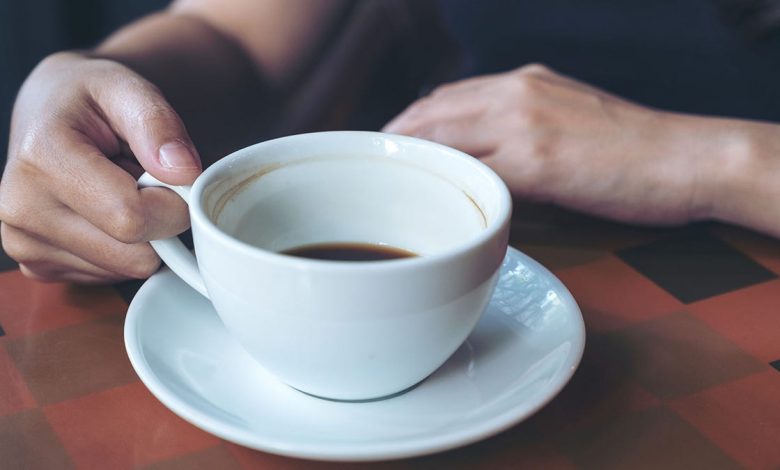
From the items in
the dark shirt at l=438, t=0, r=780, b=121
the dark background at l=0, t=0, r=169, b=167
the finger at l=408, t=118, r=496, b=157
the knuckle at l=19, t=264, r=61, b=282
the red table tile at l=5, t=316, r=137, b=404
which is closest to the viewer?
the red table tile at l=5, t=316, r=137, b=404

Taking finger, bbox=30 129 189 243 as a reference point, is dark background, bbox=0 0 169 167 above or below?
below

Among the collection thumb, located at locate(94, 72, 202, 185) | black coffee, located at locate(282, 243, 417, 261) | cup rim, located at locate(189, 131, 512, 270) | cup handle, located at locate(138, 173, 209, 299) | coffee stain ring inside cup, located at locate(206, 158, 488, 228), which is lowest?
black coffee, located at locate(282, 243, 417, 261)

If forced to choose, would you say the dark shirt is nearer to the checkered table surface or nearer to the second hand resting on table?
the second hand resting on table

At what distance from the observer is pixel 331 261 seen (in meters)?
0.49

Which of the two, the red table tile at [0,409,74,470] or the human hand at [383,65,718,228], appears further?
the human hand at [383,65,718,228]

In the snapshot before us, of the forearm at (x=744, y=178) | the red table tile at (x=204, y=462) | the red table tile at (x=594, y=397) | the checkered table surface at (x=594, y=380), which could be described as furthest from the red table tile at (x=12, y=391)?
the forearm at (x=744, y=178)

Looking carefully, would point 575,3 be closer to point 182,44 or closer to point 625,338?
point 182,44

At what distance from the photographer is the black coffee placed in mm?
559

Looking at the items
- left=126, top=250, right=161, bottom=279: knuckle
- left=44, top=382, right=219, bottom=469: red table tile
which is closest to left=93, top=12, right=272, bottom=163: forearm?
left=126, top=250, right=161, bottom=279: knuckle

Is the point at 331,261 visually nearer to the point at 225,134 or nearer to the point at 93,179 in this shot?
the point at 93,179

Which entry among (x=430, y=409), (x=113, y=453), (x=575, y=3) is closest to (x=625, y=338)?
(x=430, y=409)

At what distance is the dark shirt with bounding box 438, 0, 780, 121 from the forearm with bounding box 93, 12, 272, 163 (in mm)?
381

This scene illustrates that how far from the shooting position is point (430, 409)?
48 cm

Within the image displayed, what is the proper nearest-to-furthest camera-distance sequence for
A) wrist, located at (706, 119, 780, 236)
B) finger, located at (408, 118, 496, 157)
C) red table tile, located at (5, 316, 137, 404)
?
1. red table tile, located at (5, 316, 137, 404)
2. wrist, located at (706, 119, 780, 236)
3. finger, located at (408, 118, 496, 157)
